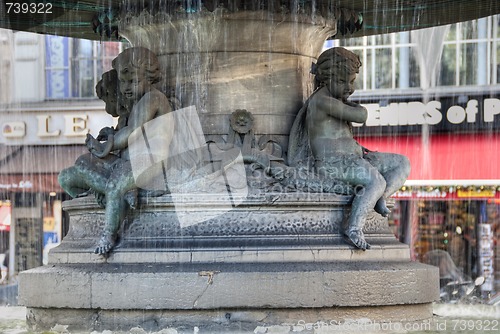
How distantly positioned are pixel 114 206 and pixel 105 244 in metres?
0.30

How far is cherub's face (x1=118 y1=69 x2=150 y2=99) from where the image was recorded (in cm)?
898

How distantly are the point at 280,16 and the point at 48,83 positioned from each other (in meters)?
17.9

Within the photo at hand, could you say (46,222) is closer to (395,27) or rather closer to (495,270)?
(495,270)

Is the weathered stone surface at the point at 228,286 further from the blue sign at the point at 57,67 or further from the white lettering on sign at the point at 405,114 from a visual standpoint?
the blue sign at the point at 57,67

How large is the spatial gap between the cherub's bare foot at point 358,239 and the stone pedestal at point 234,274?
0.06 metres

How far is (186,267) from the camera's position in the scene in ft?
27.3

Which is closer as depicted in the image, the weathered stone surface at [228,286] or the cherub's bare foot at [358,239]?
the weathered stone surface at [228,286]

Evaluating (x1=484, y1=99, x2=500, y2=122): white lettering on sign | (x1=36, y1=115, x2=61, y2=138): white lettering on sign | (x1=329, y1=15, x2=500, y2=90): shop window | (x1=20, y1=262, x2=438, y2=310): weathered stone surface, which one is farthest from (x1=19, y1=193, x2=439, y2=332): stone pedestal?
(x1=36, y1=115, x2=61, y2=138): white lettering on sign

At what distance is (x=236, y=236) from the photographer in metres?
8.61

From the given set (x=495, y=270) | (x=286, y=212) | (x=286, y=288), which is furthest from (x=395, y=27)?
(x=495, y=270)

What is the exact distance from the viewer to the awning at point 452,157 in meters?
23.8

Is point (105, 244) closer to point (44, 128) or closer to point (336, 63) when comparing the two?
point (336, 63)

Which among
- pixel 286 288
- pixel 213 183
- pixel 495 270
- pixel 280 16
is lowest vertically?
pixel 495 270

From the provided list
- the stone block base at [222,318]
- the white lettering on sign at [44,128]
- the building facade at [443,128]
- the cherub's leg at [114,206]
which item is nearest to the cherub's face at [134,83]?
the cherub's leg at [114,206]
